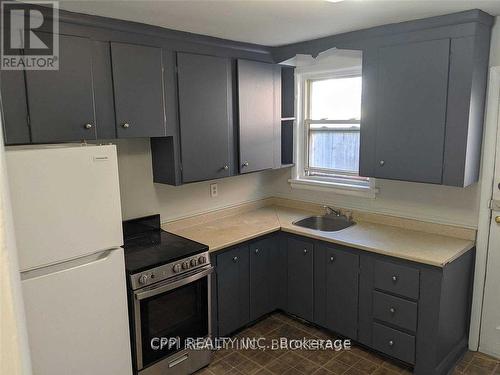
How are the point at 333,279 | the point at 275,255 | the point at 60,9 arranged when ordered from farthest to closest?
the point at 275,255
the point at 333,279
the point at 60,9

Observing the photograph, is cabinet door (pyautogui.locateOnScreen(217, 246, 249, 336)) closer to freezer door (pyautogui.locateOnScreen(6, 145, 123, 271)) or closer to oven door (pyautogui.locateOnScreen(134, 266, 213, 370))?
oven door (pyautogui.locateOnScreen(134, 266, 213, 370))

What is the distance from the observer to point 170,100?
262 cm

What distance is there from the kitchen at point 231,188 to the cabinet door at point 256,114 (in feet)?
0.06

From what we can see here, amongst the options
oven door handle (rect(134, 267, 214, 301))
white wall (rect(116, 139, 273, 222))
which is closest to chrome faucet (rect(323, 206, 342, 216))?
white wall (rect(116, 139, 273, 222))

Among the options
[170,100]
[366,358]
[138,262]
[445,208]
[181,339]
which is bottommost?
[366,358]

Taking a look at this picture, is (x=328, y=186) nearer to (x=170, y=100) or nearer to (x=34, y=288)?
(x=170, y=100)

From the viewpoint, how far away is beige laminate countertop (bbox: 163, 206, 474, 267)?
248 centimetres

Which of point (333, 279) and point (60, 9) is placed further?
point (333, 279)

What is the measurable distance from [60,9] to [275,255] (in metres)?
2.29

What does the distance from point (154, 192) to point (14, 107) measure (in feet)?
3.94

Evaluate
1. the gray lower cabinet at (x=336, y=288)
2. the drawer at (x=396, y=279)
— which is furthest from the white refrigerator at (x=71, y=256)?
the drawer at (x=396, y=279)

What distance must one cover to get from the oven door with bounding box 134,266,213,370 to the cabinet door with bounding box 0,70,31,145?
107 centimetres

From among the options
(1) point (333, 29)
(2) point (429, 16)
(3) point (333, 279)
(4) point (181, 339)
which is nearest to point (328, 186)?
(3) point (333, 279)

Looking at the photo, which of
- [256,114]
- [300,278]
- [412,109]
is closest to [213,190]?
[256,114]
